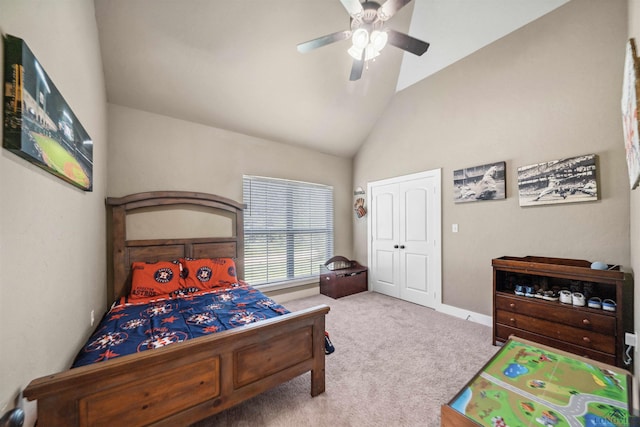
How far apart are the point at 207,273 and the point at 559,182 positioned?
395 centimetres

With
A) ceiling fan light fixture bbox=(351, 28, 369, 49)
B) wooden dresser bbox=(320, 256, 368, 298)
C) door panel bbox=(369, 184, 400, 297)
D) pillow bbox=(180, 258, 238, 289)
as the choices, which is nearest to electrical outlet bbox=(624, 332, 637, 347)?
door panel bbox=(369, 184, 400, 297)

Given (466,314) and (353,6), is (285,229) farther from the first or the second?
(353,6)

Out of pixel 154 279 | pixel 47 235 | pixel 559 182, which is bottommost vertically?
pixel 154 279

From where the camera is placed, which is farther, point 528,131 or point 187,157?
point 187,157

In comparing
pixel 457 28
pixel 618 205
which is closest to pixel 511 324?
pixel 618 205

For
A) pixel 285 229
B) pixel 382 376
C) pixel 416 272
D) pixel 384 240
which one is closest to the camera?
pixel 382 376

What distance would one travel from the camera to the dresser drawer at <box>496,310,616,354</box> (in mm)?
1938

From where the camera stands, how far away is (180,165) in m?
3.12

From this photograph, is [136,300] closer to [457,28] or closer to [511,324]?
[511,324]

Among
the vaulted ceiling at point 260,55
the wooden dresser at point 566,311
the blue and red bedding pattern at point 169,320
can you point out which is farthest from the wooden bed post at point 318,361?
the vaulted ceiling at point 260,55

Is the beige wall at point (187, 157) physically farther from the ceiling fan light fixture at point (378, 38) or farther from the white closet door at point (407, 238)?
the ceiling fan light fixture at point (378, 38)

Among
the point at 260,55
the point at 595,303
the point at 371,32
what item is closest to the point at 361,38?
the point at 371,32

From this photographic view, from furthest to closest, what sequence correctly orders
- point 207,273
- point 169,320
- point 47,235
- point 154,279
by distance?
point 207,273, point 154,279, point 169,320, point 47,235

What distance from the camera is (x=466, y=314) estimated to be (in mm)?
3131
